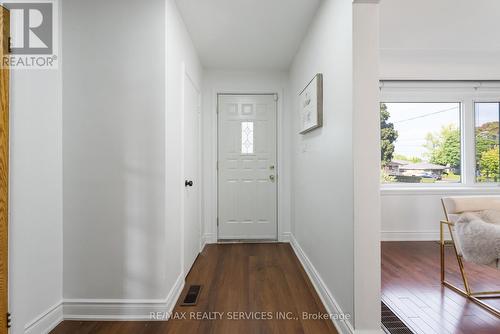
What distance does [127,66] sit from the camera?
1.96 m

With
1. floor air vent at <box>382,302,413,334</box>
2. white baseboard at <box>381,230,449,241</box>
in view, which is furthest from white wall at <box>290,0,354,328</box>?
white baseboard at <box>381,230,449,241</box>

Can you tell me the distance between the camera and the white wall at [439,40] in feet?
8.23

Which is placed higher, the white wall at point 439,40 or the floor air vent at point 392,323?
the white wall at point 439,40

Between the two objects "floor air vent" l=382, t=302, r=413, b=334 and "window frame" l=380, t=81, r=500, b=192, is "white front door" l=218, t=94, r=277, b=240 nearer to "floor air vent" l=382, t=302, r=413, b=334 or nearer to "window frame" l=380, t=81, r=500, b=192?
"window frame" l=380, t=81, r=500, b=192

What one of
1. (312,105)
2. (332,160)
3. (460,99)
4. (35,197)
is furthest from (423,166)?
(35,197)

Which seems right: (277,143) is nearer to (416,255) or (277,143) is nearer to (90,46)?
(416,255)

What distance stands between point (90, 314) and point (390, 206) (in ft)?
12.3

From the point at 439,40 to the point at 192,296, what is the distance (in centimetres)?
398

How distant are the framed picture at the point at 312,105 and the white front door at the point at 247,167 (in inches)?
42.9

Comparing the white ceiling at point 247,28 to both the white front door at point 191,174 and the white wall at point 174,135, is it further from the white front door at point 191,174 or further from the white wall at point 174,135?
the white front door at point 191,174

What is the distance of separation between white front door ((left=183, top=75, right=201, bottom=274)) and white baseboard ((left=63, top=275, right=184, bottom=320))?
0.63 metres

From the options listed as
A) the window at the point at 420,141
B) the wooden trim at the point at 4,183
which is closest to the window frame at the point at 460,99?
the window at the point at 420,141

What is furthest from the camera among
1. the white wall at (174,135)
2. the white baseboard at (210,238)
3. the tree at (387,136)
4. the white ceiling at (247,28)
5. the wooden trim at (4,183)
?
the tree at (387,136)

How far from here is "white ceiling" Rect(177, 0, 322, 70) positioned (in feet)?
7.59
